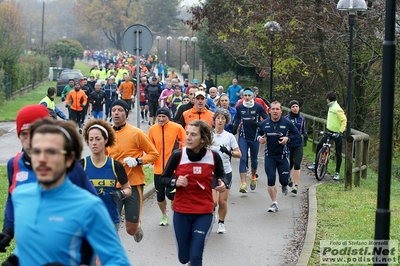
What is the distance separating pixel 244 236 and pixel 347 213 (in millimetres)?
1987

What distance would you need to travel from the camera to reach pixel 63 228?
11.6ft

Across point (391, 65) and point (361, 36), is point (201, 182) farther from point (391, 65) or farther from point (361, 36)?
point (361, 36)

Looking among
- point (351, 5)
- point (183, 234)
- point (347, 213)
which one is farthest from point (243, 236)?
point (351, 5)

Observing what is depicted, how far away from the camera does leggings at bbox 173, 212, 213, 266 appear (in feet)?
23.4

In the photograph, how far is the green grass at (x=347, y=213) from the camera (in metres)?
9.72

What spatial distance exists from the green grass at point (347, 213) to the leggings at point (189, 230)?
181 centimetres

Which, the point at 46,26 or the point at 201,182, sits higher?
the point at 46,26

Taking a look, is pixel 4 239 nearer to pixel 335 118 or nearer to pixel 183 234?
pixel 183 234

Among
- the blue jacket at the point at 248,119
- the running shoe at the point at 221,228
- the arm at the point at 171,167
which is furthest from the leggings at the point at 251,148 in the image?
the arm at the point at 171,167

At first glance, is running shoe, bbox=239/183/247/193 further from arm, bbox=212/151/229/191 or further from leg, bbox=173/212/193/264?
leg, bbox=173/212/193/264

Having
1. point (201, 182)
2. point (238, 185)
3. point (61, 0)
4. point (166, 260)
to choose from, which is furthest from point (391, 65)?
point (61, 0)

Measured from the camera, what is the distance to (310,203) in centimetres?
1256

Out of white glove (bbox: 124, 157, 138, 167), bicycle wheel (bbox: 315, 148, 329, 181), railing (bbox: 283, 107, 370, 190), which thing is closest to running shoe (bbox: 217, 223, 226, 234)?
white glove (bbox: 124, 157, 138, 167)

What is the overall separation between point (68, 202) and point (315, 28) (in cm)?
2075
